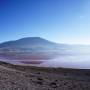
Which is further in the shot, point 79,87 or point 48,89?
point 79,87

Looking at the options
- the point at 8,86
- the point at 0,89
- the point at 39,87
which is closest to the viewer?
the point at 0,89

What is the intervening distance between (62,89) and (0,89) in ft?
14.1

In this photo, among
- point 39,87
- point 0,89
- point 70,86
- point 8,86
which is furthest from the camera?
point 70,86

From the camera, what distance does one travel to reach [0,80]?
11.7 metres

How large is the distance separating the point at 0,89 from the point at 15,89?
94 cm

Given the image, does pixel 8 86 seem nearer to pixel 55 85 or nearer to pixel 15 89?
pixel 15 89

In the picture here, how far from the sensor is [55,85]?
40.2 feet

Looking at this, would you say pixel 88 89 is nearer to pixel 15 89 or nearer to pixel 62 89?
pixel 62 89

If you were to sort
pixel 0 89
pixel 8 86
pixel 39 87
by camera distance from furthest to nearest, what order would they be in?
pixel 39 87, pixel 8 86, pixel 0 89

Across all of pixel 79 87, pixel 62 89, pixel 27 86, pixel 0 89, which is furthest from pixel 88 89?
pixel 0 89

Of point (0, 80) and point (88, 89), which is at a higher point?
point (0, 80)

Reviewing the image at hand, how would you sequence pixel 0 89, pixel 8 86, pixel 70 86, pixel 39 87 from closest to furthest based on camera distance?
pixel 0 89, pixel 8 86, pixel 39 87, pixel 70 86

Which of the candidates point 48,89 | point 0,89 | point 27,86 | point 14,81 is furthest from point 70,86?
point 0,89

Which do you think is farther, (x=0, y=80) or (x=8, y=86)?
(x=0, y=80)
